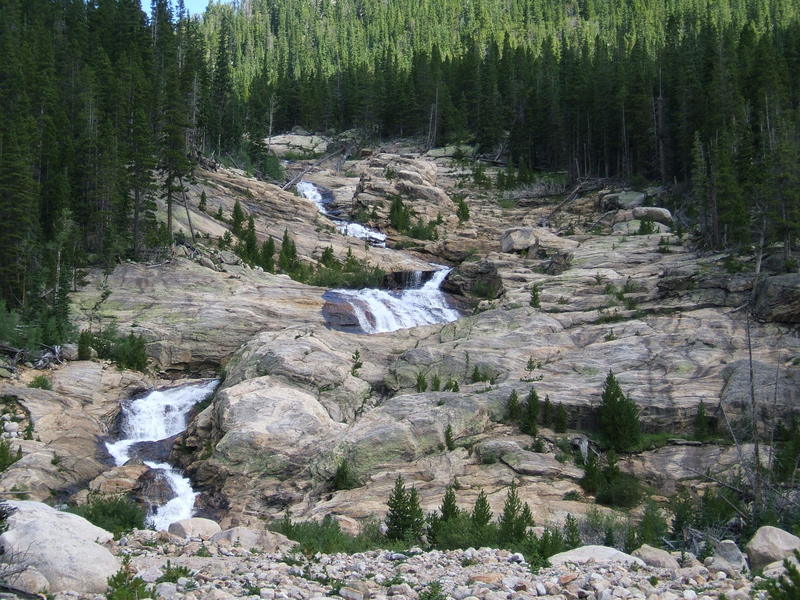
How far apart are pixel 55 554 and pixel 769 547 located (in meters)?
14.4

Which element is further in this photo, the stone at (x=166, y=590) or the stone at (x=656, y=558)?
the stone at (x=656, y=558)

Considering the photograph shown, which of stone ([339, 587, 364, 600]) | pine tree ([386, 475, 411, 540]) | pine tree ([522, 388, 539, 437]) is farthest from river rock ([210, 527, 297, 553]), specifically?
pine tree ([522, 388, 539, 437])

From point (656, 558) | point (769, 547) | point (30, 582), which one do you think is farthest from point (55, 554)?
point (769, 547)

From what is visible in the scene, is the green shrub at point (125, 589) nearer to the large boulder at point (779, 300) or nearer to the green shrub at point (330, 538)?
the green shrub at point (330, 538)

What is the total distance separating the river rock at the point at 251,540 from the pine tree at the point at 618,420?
15362 millimetres

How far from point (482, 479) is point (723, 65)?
54815 millimetres

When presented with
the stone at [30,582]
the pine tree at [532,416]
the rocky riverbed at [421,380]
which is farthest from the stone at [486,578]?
the pine tree at [532,416]

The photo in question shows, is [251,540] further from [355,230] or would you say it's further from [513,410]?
→ [355,230]

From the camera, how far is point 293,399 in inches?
1198

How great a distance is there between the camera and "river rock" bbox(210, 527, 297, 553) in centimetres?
1673

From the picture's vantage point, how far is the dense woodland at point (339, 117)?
4259 cm

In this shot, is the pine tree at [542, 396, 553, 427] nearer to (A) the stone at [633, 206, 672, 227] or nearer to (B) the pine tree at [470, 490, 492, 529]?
(B) the pine tree at [470, 490, 492, 529]

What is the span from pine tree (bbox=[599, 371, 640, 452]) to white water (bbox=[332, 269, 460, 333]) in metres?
18.0

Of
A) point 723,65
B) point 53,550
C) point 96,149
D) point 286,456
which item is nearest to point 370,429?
point 286,456
